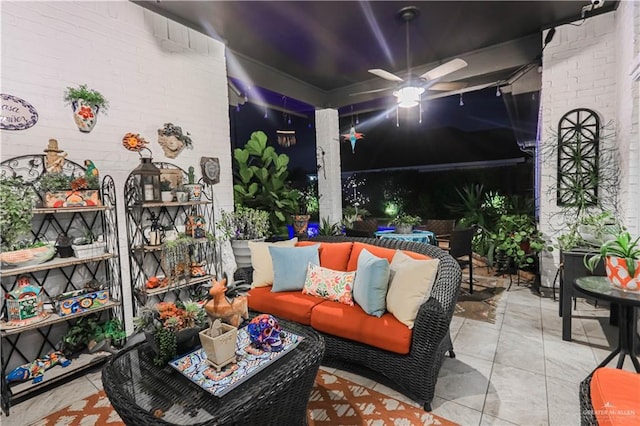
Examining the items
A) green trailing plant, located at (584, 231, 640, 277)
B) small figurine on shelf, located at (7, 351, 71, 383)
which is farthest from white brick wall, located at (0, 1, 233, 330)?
green trailing plant, located at (584, 231, 640, 277)

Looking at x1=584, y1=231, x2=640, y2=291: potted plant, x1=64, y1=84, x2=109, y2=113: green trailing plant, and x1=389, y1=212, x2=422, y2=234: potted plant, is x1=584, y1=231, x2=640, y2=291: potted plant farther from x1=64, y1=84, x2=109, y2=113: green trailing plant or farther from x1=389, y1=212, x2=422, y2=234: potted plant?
x1=64, y1=84, x2=109, y2=113: green trailing plant

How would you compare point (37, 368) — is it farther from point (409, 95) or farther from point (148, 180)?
point (409, 95)

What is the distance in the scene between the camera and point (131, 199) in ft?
9.72

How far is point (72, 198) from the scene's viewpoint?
94.4 inches

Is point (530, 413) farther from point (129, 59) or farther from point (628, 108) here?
point (129, 59)

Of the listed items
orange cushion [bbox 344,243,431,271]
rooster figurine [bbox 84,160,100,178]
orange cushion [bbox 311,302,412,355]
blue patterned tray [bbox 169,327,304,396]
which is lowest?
orange cushion [bbox 311,302,412,355]

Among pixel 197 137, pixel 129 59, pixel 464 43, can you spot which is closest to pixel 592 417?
pixel 197 137

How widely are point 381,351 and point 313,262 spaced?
965 millimetres

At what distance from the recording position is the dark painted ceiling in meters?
3.27

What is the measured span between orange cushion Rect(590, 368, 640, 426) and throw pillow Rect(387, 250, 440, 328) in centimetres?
87

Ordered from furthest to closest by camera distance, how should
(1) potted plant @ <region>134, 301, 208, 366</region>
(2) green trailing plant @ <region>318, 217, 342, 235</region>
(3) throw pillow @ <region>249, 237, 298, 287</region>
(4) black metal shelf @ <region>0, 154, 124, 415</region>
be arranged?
(2) green trailing plant @ <region>318, 217, 342, 235</region> → (3) throw pillow @ <region>249, 237, 298, 287</region> → (4) black metal shelf @ <region>0, 154, 124, 415</region> → (1) potted plant @ <region>134, 301, 208, 366</region>

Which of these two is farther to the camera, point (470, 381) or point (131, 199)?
point (131, 199)

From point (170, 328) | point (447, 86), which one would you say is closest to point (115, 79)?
point (170, 328)

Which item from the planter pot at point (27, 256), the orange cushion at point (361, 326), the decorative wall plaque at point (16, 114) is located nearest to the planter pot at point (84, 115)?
the decorative wall plaque at point (16, 114)
